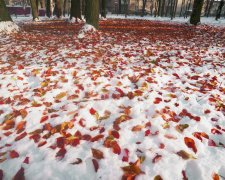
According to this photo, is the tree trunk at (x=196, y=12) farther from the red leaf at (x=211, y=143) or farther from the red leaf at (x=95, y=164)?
the red leaf at (x=95, y=164)

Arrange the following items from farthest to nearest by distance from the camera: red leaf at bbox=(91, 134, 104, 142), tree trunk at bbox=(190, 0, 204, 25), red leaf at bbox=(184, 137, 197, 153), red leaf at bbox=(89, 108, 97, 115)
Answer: tree trunk at bbox=(190, 0, 204, 25) → red leaf at bbox=(89, 108, 97, 115) → red leaf at bbox=(91, 134, 104, 142) → red leaf at bbox=(184, 137, 197, 153)

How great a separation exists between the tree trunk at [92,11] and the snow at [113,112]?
3791mm

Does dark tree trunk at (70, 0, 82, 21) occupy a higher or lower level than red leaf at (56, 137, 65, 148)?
higher

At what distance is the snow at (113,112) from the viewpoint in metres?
1.39

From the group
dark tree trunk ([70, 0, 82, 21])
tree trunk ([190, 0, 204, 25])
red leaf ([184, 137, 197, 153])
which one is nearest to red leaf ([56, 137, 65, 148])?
red leaf ([184, 137, 197, 153])

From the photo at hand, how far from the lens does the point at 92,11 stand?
6.67 metres

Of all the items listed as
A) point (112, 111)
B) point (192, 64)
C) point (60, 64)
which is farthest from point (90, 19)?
point (112, 111)

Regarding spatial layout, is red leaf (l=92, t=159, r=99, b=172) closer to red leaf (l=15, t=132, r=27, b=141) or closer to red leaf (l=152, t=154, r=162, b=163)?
red leaf (l=152, t=154, r=162, b=163)

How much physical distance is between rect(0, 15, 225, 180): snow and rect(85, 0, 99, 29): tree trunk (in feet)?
12.4

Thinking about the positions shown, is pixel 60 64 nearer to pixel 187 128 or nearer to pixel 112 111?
pixel 112 111

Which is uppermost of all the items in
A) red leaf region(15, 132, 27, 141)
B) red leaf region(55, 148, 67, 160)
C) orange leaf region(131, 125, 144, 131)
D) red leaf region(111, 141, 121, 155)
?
orange leaf region(131, 125, 144, 131)

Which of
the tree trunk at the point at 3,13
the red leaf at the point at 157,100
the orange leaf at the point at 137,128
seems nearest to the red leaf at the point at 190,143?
the orange leaf at the point at 137,128

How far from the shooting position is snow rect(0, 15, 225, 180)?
54.9 inches

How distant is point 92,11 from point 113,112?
6.32m
